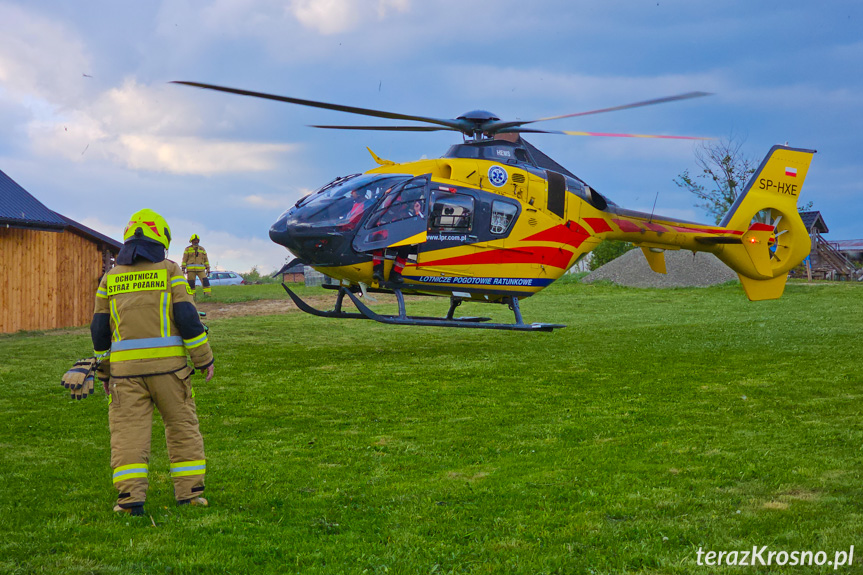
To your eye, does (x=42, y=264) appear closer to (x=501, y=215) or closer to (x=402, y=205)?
(x=402, y=205)

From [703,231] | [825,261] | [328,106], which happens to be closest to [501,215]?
[328,106]

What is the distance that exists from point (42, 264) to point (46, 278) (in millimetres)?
439

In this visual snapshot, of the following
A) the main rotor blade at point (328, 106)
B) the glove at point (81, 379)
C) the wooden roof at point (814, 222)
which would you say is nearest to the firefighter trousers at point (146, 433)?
the glove at point (81, 379)

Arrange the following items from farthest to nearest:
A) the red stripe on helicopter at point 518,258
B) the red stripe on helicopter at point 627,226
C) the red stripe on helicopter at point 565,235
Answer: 1. the red stripe on helicopter at point 627,226
2. the red stripe on helicopter at point 565,235
3. the red stripe on helicopter at point 518,258

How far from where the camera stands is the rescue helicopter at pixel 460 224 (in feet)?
44.8

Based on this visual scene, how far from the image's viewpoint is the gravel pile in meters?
35.9

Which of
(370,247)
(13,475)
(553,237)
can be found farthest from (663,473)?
(553,237)

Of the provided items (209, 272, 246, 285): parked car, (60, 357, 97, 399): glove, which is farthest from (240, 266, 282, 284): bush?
(60, 357, 97, 399): glove

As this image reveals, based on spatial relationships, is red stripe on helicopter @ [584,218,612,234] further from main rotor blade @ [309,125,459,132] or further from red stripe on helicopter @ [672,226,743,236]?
main rotor blade @ [309,125,459,132]

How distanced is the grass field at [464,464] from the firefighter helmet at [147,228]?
2.15m

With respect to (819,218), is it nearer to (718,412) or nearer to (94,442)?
(718,412)

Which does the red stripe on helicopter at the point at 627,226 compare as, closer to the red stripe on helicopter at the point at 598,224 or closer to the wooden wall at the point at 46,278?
the red stripe on helicopter at the point at 598,224

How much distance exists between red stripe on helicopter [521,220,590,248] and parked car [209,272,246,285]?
3844 cm

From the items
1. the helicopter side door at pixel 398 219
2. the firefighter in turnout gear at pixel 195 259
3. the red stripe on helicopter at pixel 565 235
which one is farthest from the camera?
the firefighter in turnout gear at pixel 195 259
